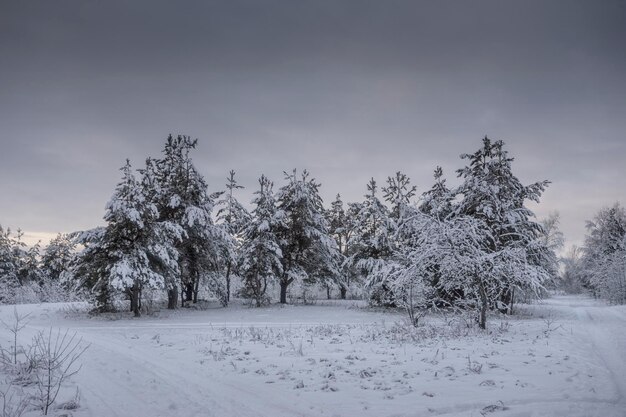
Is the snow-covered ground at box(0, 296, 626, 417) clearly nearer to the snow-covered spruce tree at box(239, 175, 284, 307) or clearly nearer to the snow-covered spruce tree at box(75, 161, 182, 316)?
the snow-covered spruce tree at box(75, 161, 182, 316)

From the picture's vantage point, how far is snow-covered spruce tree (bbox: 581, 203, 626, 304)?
34719 millimetres

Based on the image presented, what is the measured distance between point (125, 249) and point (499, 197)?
22475 millimetres

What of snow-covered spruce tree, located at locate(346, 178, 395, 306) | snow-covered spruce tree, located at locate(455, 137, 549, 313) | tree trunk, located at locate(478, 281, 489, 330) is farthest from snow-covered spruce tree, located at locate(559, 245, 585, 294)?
tree trunk, located at locate(478, 281, 489, 330)

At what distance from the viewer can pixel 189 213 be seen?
84.4 ft

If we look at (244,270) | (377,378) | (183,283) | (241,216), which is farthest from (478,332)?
(241,216)

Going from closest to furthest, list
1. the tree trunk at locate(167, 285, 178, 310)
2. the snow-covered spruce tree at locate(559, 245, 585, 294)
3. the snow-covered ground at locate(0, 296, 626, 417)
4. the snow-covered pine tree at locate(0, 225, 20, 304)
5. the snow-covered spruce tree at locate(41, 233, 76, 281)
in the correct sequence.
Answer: the snow-covered ground at locate(0, 296, 626, 417)
the tree trunk at locate(167, 285, 178, 310)
the snow-covered pine tree at locate(0, 225, 20, 304)
the snow-covered spruce tree at locate(41, 233, 76, 281)
the snow-covered spruce tree at locate(559, 245, 585, 294)

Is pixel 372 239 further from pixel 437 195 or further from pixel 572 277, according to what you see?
pixel 572 277

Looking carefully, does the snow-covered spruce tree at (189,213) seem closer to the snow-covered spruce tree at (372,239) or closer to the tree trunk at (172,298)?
the tree trunk at (172,298)

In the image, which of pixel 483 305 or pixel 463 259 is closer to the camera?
pixel 463 259

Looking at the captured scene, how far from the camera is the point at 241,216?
33.4 meters

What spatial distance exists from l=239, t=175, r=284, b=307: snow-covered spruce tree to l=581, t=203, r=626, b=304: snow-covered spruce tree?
103 feet

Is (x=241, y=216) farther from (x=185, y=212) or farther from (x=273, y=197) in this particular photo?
(x=185, y=212)

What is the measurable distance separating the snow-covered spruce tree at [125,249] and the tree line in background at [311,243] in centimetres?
6

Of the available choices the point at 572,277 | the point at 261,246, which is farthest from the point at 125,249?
the point at 572,277
